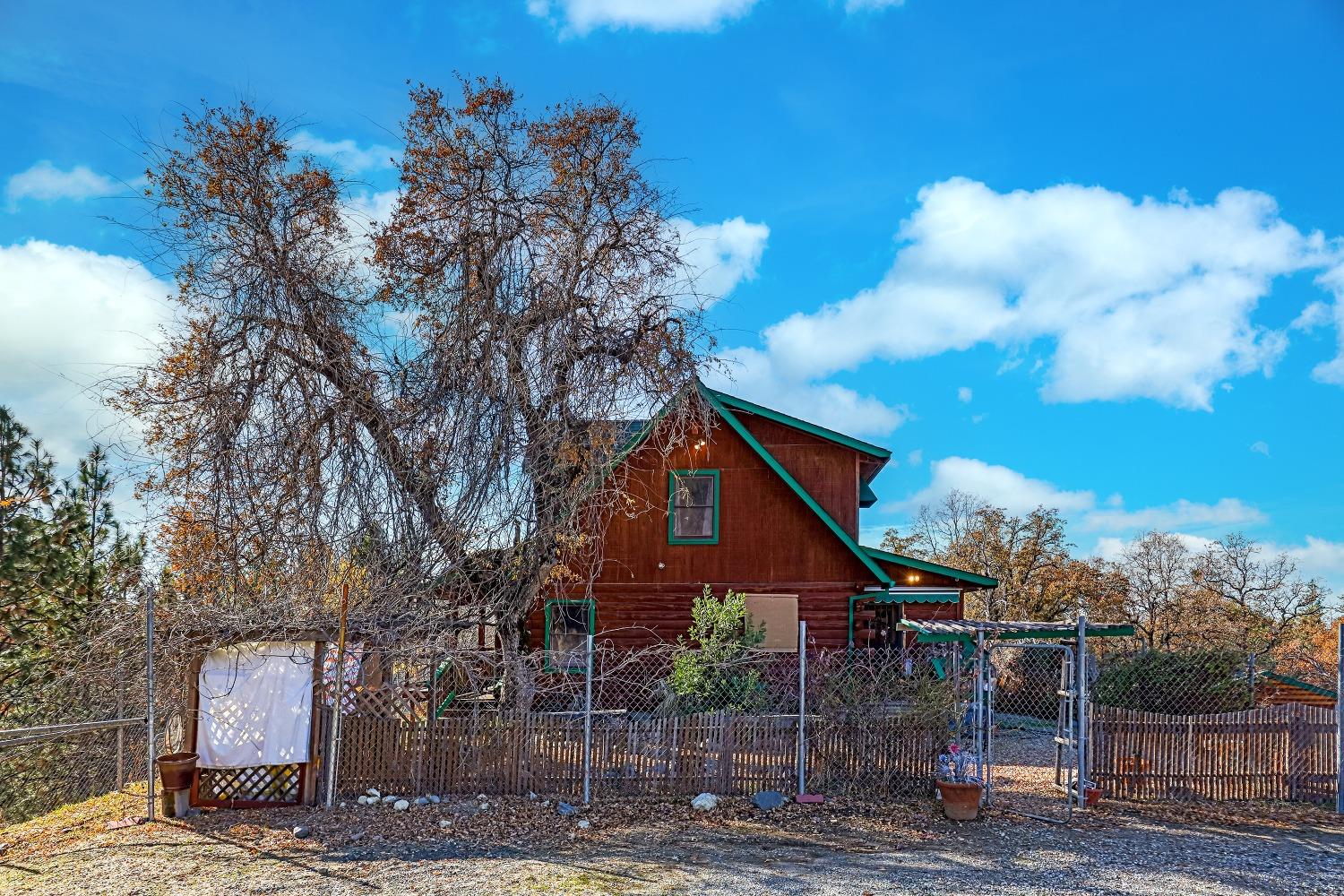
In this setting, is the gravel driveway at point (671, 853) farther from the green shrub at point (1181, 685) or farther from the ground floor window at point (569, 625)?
the ground floor window at point (569, 625)

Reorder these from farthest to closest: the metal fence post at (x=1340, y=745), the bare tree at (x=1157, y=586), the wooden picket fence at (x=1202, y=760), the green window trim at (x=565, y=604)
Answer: the bare tree at (x=1157, y=586) < the green window trim at (x=565, y=604) < the wooden picket fence at (x=1202, y=760) < the metal fence post at (x=1340, y=745)

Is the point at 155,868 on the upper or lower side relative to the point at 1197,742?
lower

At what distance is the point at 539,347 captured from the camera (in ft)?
49.5

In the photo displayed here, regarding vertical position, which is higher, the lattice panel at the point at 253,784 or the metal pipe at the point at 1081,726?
the metal pipe at the point at 1081,726

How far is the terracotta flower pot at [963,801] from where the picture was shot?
11125 mm

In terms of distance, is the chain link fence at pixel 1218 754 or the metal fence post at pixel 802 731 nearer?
the metal fence post at pixel 802 731

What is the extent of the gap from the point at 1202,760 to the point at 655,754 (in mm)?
7392

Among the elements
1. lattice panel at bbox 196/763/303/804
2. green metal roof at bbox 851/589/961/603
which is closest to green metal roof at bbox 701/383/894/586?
green metal roof at bbox 851/589/961/603

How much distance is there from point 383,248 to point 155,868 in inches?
400

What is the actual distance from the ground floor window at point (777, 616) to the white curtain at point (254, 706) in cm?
1009

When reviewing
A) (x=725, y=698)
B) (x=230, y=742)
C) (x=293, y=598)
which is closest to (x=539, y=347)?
(x=293, y=598)

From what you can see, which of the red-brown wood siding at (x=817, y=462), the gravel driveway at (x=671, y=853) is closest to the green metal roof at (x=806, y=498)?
the red-brown wood siding at (x=817, y=462)

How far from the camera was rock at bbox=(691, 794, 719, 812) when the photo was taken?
11383 mm

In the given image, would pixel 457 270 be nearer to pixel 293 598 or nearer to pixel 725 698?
pixel 293 598
